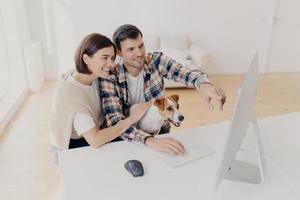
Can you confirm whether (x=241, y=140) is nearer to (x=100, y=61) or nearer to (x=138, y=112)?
(x=138, y=112)

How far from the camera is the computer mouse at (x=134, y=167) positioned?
3.82 feet

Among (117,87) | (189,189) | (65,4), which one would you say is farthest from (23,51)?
(189,189)

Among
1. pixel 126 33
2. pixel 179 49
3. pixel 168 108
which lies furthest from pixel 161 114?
pixel 179 49

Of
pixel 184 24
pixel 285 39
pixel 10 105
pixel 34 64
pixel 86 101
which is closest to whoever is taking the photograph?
pixel 86 101

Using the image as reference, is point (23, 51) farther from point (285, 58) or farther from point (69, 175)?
point (285, 58)

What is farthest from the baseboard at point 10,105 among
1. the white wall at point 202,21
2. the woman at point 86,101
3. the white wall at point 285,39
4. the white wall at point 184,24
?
the white wall at point 285,39

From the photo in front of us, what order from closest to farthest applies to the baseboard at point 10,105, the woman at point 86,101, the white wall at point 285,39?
the woman at point 86,101, the baseboard at point 10,105, the white wall at point 285,39

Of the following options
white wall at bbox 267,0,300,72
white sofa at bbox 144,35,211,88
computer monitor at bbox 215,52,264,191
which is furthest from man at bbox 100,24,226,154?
white wall at bbox 267,0,300,72

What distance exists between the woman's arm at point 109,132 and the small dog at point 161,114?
0.06 metres

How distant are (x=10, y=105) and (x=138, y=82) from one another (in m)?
2.07

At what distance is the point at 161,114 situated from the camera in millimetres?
1540

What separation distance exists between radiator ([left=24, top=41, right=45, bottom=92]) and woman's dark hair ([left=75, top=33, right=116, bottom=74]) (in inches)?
97.1

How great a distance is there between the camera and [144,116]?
1.55 m

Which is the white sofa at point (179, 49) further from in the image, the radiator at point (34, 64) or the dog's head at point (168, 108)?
the dog's head at point (168, 108)
